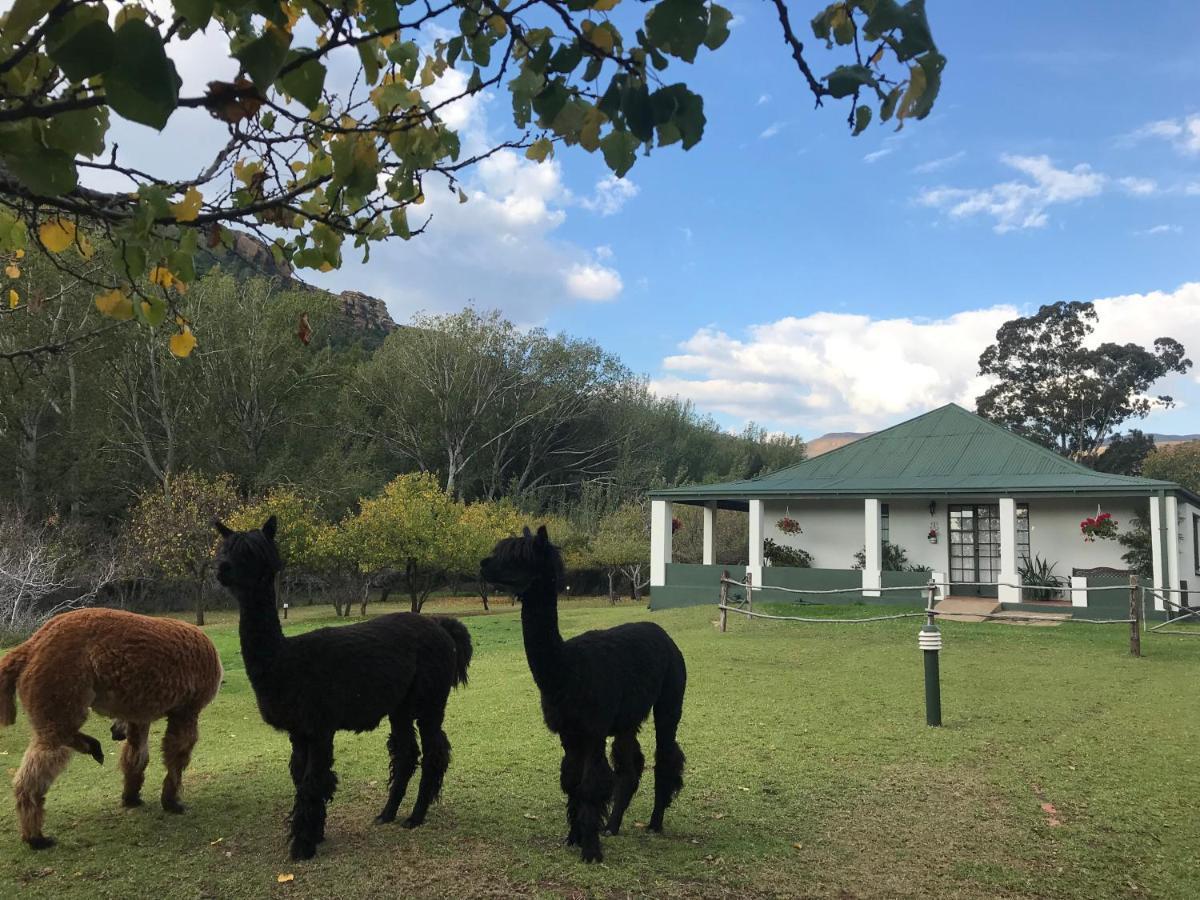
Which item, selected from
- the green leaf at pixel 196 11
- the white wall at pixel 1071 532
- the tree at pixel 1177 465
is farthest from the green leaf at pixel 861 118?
the tree at pixel 1177 465

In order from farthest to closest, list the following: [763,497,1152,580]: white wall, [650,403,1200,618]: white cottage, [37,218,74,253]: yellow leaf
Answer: [763,497,1152,580]: white wall → [650,403,1200,618]: white cottage → [37,218,74,253]: yellow leaf

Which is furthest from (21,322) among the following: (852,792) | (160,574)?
(852,792)

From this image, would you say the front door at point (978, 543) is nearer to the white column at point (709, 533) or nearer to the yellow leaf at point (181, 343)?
the white column at point (709, 533)

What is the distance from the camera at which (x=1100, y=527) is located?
59.4ft

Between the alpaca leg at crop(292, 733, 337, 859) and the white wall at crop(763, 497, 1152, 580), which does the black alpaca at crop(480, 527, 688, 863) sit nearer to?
the alpaca leg at crop(292, 733, 337, 859)

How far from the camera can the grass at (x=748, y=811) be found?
3.98m

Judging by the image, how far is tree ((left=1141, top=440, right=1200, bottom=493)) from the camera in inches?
1531

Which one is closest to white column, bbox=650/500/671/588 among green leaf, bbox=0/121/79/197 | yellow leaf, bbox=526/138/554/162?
yellow leaf, bbox=526/138/554/162

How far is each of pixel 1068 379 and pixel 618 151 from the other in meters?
45.5

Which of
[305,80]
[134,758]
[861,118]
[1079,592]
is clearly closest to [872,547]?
[1079,592]

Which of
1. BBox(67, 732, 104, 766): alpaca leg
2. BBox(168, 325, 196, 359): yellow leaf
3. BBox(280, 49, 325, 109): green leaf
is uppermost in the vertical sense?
BBox(280, 49, 325, 109): green leaf

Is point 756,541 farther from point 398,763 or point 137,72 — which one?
point 137,72

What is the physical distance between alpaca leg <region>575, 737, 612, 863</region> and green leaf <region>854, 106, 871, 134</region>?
3236mm

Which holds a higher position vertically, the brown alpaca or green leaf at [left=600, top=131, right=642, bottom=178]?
green leaf at [left=600, top=131, right=642, bottom=178]
